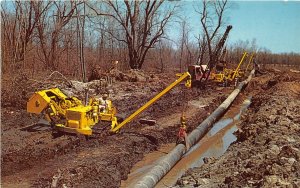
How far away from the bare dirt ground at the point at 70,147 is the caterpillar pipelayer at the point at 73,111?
19.7 inches

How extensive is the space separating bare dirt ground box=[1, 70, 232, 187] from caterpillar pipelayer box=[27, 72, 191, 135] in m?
0.50

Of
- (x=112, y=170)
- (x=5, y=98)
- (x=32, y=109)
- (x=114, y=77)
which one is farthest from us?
(x=114, y=77)

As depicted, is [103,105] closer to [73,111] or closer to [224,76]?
[73,111]

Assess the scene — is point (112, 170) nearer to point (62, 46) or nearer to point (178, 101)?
point (178, 101)

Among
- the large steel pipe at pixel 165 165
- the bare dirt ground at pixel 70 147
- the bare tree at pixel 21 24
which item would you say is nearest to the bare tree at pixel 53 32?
the bare tree at pixel 21 24

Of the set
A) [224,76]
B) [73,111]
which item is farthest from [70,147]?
[224,76]

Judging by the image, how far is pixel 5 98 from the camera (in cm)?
1627

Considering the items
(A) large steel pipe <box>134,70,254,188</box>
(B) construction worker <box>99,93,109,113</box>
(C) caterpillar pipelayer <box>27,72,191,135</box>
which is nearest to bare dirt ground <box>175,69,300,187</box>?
(A) large steel pipe <box>134,70,254,188</box>

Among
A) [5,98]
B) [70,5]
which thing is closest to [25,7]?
[70,5]

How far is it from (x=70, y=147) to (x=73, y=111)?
3.72 ft

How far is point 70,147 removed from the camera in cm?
1114

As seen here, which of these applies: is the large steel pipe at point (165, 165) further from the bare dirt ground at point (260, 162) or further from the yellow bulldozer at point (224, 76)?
the yellow bulldozer at point (224, 76)

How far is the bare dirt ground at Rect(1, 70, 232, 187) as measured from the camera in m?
8.92

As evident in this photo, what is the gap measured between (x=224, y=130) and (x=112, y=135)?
681 centimetres
